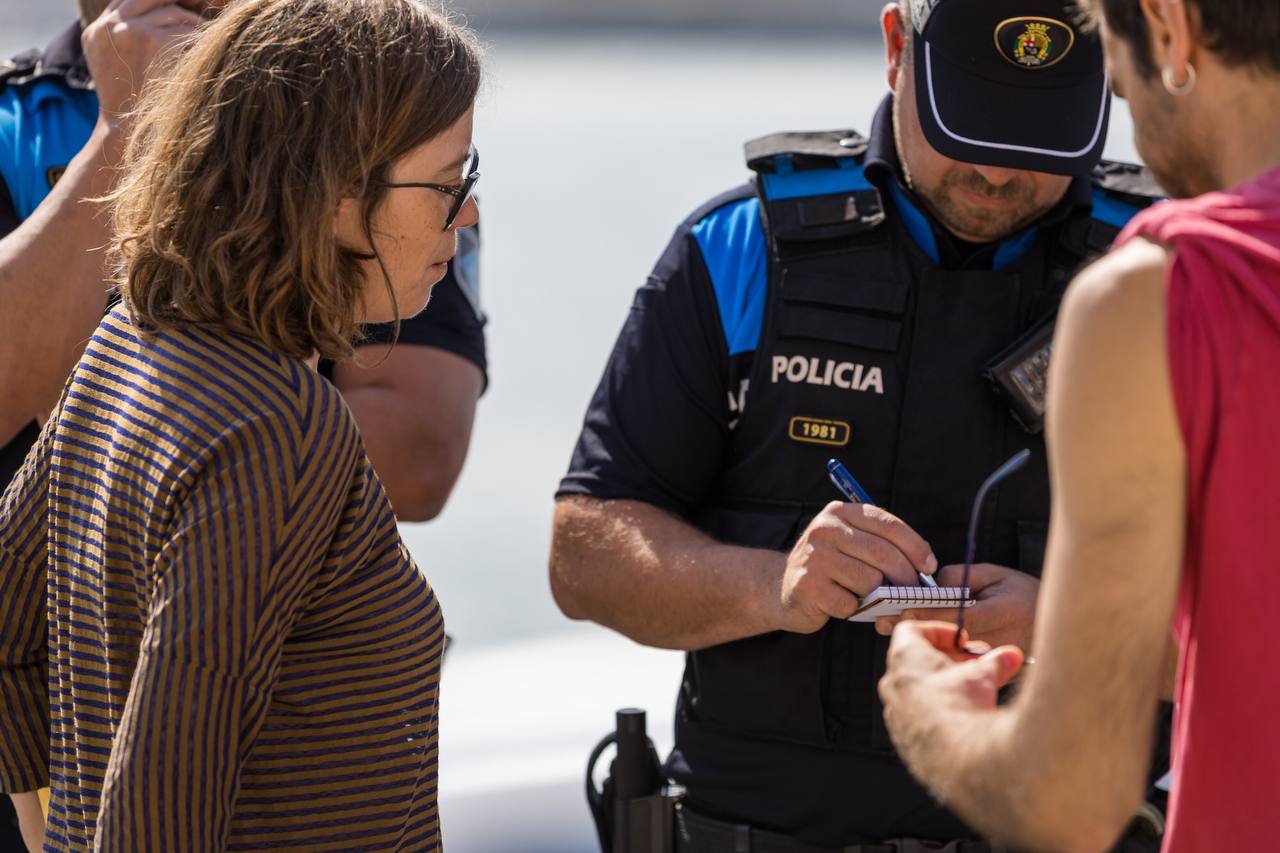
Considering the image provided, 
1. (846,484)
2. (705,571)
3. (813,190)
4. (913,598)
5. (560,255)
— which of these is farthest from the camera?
(560,255)

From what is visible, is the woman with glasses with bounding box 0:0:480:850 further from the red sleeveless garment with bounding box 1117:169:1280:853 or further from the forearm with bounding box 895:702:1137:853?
the red sleeveless garment with bounding box 1117:169:1280:853

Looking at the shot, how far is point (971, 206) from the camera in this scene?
6.80 ft

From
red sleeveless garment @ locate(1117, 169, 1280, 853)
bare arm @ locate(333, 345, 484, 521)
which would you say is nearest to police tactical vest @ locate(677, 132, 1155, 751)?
bare arm @ locate(333, 345, 484, 521)

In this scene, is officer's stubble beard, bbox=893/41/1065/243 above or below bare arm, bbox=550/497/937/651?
above

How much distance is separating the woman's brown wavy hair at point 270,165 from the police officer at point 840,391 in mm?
694

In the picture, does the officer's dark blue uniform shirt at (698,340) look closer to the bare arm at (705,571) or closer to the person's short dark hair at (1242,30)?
the bare arm at (705,571)

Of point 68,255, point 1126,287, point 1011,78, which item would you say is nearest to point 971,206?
point 1011,78

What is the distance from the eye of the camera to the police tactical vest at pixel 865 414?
2020 millimetres

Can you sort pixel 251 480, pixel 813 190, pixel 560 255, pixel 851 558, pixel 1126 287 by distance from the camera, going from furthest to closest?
pixel 560 255 → pixel 813 190 → pixel 851 558 → pixel 251 480 → pixel 1126 287

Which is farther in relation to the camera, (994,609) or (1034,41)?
(1034,41)

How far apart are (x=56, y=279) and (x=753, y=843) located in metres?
1.14

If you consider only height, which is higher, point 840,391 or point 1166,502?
point 1166,502

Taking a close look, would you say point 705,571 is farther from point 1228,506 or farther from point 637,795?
point 1228,506

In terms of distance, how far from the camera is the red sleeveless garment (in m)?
1.05
